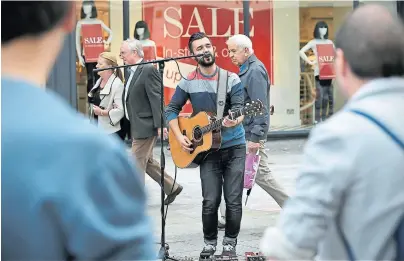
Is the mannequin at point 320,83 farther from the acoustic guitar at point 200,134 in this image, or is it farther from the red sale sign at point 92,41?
the acoustic guitar at point 200,134

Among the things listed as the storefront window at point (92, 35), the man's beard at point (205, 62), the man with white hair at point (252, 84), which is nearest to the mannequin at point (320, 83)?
the storefront window at point (92, 35)

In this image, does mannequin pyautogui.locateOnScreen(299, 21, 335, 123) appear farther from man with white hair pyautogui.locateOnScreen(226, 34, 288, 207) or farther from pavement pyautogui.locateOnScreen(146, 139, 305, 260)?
man with white hair pyautogui.locateOnScreen(226, 34, 288, 207)

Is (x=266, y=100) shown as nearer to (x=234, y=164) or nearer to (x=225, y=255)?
(x=234, y=164)

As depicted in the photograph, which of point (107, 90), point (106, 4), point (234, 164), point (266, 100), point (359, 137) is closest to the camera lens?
point (359, 137)

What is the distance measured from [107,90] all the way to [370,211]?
584 centimetres

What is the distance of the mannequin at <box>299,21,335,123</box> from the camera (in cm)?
1350

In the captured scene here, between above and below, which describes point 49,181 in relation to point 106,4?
below

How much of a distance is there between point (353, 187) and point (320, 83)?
11.6 metres

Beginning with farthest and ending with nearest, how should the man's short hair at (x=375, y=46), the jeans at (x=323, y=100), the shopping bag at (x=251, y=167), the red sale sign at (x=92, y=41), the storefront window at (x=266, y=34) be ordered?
the jeans at (x=323, y=100), the storefront window at (x=266, y=34), the red sale sign at (x=92, y=41), the shopping bag at (x=251, y=167), the man's short hair at (x=375, y=46)

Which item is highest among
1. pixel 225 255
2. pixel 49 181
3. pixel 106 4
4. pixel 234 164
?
pixel 106 4

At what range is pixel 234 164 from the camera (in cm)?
578

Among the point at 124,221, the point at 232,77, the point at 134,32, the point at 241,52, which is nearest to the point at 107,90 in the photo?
the point at 241,52

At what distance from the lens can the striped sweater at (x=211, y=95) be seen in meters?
5.76

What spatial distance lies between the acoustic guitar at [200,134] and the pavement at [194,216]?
0.56 meters
